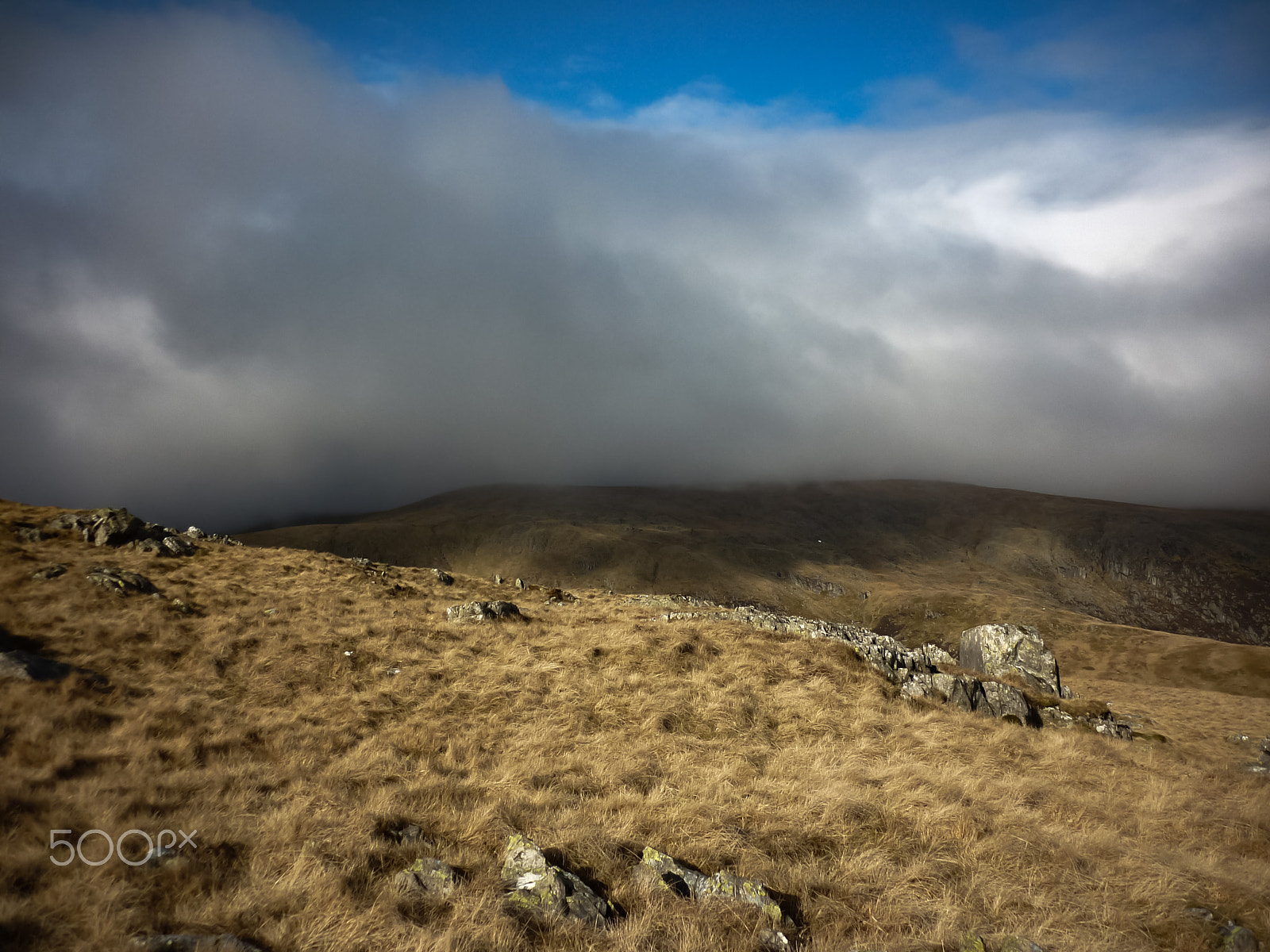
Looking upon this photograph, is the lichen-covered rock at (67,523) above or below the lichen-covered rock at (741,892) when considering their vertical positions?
above

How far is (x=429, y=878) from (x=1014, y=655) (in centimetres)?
3347

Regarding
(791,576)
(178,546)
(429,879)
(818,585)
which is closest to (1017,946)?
(429,879)

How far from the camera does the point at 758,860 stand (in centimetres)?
788

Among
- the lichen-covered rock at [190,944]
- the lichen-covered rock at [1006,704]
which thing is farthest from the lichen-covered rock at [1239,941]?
the lichen-covered rock at [1006,704]

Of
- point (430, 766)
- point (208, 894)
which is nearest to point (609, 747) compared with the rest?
point (430, 766)

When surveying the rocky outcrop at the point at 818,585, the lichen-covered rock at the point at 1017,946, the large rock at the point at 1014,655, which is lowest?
the rocky outcrop at the point at 818,585

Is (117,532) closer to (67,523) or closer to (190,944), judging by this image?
(67,523)

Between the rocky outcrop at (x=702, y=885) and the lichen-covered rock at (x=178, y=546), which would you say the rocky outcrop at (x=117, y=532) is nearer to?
the lichen-covered rock at (x=178, y=546)

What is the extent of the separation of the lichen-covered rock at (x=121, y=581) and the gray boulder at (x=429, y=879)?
→ 18.0 metres

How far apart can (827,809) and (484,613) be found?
1589 cm

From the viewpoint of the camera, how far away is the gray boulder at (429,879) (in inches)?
261

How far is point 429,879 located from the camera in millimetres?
6895

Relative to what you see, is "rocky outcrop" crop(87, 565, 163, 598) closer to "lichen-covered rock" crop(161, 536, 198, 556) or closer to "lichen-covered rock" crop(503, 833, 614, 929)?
"lichen-covered rock" crop(161, 536, 198, 556)

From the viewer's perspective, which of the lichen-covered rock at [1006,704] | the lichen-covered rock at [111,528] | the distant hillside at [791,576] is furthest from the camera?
the distant hillside at [791,576]
